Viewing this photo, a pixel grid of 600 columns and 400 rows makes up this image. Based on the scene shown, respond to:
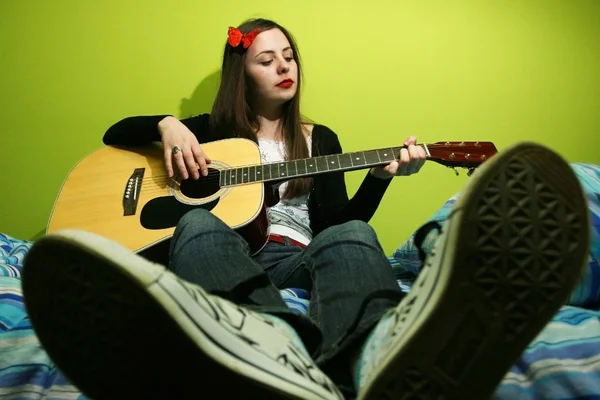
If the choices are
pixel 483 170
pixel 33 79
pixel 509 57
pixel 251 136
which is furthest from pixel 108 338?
pixel 509 57

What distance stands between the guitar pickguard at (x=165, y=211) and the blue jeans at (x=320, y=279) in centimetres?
21

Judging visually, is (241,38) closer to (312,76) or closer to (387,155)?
(312,76)

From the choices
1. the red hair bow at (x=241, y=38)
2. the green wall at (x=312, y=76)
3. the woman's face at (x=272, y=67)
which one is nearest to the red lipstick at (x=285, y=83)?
the woman's face at (x=272, y=67)

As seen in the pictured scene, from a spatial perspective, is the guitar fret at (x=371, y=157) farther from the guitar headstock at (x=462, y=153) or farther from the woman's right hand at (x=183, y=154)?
the woman's right hand at (x=183, y=154)

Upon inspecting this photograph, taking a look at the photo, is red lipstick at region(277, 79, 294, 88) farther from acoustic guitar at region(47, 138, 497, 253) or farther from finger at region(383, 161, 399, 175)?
finger at region(383, 161, 399, 175)

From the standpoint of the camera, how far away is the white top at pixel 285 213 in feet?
3.32

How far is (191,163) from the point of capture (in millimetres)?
989

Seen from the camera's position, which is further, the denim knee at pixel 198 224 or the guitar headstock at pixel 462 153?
the guitar headstock at pixel 462 153

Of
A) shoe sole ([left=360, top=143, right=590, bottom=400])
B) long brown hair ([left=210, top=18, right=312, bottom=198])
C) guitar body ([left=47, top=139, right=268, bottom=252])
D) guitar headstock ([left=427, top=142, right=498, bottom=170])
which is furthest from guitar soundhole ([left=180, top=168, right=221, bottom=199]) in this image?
shoe sole ([left=360, top=143, right=590, bottom=400])

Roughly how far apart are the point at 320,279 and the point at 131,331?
0.33 meters

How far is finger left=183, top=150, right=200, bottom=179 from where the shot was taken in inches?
39.0

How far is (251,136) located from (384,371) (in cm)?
89

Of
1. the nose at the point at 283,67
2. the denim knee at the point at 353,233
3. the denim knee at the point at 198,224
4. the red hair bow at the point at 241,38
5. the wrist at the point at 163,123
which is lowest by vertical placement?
the denim knee at the point at 353,233

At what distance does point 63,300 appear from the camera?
1.25 feet
